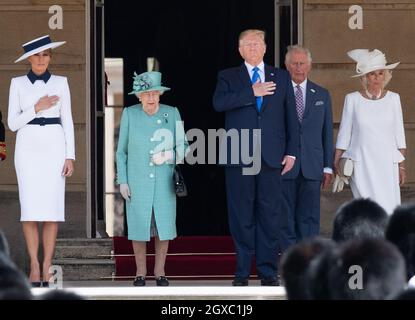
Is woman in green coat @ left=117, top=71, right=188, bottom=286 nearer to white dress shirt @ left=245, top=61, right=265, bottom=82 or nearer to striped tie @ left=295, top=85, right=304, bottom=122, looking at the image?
white dress shirt @ left=245, top=61, right=265, bottom=82

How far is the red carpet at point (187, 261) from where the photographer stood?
10.2 meters

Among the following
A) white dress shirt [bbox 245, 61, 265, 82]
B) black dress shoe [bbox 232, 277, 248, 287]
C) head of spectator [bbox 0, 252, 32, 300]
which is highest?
white dress shirt [bbox 245, 61, 265, 82]

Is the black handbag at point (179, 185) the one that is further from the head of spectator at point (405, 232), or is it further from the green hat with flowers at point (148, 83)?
the head of spectator at point (405, 232)

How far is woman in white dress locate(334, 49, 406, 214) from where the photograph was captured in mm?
9359

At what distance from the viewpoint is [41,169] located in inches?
351

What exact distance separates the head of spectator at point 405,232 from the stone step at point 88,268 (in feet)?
19.4

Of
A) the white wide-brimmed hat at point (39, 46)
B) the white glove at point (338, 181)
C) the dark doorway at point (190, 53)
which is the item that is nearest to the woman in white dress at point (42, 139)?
the white wide-brimmed hat at point (39, 46)

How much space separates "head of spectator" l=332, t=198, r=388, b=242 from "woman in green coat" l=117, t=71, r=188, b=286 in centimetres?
403

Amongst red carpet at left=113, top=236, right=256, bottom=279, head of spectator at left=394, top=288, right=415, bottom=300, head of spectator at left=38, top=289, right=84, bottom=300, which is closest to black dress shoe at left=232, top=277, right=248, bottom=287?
red carpet at left=113, top=236, right=256, bottom=279

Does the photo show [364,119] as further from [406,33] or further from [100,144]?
[100,144]
